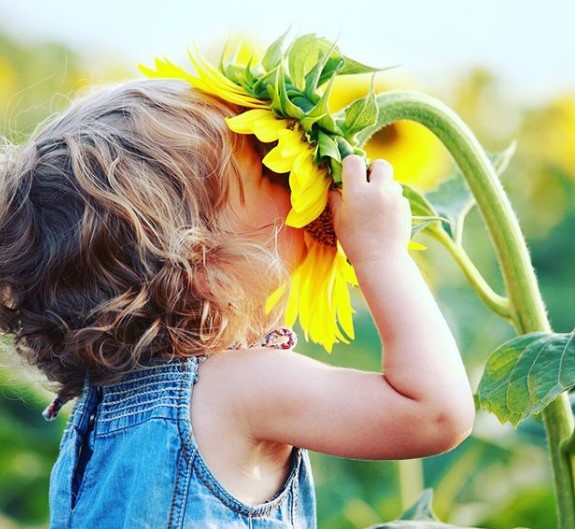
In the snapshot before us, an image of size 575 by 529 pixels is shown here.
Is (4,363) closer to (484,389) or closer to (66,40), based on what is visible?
(484,389)

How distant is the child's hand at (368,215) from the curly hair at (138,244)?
0.27 ft

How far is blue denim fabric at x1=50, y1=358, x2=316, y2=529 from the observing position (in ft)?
3.79

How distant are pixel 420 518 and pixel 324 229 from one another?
0.45 m

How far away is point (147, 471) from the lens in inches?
45.6

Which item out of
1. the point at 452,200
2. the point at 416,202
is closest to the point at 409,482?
the point at 452,200

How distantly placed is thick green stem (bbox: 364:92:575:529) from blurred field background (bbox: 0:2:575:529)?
0.54 meters

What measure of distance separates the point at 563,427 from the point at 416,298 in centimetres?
26

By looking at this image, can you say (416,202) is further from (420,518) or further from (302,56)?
(420,518)

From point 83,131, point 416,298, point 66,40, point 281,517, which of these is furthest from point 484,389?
point 66,40

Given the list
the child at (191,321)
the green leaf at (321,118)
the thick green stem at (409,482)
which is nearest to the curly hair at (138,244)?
the child at (191,321)

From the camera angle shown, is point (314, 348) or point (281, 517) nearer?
point (281, 517)

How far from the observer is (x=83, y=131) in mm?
1246

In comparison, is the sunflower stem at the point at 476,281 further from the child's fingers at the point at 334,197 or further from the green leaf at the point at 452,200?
the child's fingers at the point at 334,197

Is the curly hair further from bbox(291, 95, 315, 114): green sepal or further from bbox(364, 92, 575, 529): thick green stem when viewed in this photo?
bbox(364, 92, 575, 529): thick green stem
